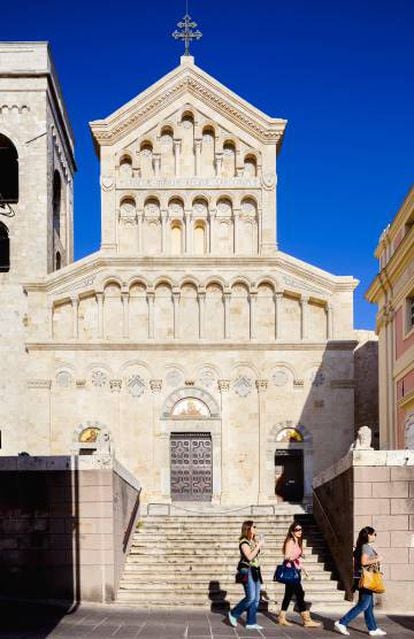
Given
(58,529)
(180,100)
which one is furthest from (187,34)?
(58,529)

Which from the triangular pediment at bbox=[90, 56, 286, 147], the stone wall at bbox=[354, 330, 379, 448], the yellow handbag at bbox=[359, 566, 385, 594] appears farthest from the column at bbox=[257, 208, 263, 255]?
the yellow handbag at bbox=[359, 566, 385, 594]

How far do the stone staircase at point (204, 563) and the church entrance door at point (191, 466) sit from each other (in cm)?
937

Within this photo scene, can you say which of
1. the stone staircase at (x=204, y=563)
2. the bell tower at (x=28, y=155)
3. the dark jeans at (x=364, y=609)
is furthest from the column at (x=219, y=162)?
the dark jeans at (x=364, y=609)

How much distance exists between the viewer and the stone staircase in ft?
68.6

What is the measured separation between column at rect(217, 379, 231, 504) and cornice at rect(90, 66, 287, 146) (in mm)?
11009

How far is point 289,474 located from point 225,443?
290 cm

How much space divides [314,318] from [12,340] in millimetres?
13143

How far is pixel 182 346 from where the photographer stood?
37.2 meters

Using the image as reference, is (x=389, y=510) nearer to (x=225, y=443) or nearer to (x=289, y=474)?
(x=289, y=474)

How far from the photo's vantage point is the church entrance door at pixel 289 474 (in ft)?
119

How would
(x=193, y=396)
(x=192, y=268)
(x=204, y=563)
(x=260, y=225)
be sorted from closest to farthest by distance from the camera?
(x=204, y=563), (x=193, y=396), (x=192, y=268), (x=260, y=225)

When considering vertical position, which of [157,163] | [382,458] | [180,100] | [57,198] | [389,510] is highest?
[180,100]

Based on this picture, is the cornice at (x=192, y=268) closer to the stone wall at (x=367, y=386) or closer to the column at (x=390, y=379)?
the stone wall at (x=367, y=386)

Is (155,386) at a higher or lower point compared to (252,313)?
lower
